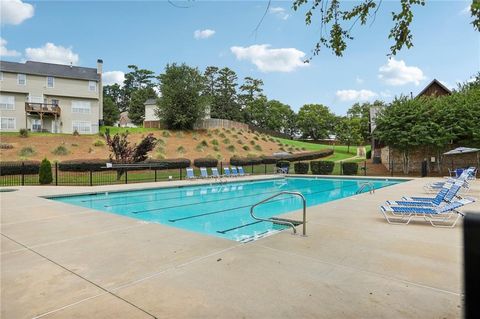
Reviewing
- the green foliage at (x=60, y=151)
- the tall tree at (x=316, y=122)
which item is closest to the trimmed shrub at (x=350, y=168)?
the green foliage at (x=60, y=151)

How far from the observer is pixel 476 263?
903 mm

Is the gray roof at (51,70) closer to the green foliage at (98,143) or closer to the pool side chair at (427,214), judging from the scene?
the green foliage at (98,143)

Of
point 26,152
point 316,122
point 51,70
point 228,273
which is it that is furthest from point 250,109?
point 228,273

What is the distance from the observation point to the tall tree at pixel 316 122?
6141 cm

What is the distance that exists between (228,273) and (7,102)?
39613 mm

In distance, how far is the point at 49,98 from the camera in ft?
120

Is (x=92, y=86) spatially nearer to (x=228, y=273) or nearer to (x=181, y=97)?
(x=181, y=97)

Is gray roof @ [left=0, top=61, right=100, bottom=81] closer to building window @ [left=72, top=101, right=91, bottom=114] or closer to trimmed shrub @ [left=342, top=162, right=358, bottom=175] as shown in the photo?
building window @ [left=72, top=101, right=91, bottom=114]

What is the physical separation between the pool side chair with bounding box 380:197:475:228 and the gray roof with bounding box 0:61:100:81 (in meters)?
39.2

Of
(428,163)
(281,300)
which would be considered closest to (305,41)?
(281,300)

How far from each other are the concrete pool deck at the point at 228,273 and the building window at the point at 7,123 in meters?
34.0

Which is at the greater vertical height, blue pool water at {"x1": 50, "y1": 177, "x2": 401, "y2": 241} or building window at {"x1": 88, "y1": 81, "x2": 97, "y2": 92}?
building window at {"x1": 88, "y1": 81, "x2": 97, "y2": 92}

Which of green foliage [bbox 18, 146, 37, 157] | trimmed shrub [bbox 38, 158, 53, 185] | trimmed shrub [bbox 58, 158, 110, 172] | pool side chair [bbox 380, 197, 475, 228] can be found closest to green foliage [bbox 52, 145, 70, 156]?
green foliage [bbox 18, 146, 37, 157]

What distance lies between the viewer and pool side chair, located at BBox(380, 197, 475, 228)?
7160 mm
